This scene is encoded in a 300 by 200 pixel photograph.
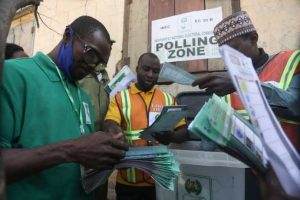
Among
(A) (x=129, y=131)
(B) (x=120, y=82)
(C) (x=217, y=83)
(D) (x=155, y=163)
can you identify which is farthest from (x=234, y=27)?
(B) (x=120, y=82)

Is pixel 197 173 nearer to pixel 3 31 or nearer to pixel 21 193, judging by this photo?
pixel 21 193

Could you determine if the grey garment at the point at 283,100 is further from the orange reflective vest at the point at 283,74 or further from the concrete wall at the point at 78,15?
the concrete wall at the point at 78,15

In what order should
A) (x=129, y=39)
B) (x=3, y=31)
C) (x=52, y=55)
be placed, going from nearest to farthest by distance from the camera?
(x=3, y=31)
(x=52, y=55)
(x=129, y=39)

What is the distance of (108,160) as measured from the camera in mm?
1112

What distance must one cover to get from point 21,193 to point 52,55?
0.65m

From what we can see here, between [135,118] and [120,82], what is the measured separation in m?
0.64

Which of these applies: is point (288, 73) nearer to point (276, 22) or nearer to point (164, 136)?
point (164, 136)

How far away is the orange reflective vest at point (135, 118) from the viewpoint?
225 cm

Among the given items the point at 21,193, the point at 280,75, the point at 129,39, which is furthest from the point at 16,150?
the point at 129,39

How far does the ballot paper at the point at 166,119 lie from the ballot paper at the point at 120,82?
92 centimetres

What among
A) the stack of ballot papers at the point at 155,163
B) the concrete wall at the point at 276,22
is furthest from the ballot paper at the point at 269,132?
the concrete wall at the point at 276,22

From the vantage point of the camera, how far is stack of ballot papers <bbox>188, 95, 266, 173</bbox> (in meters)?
0.66

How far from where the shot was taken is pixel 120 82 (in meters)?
2.90

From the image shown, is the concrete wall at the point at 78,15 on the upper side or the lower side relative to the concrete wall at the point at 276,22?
upper
